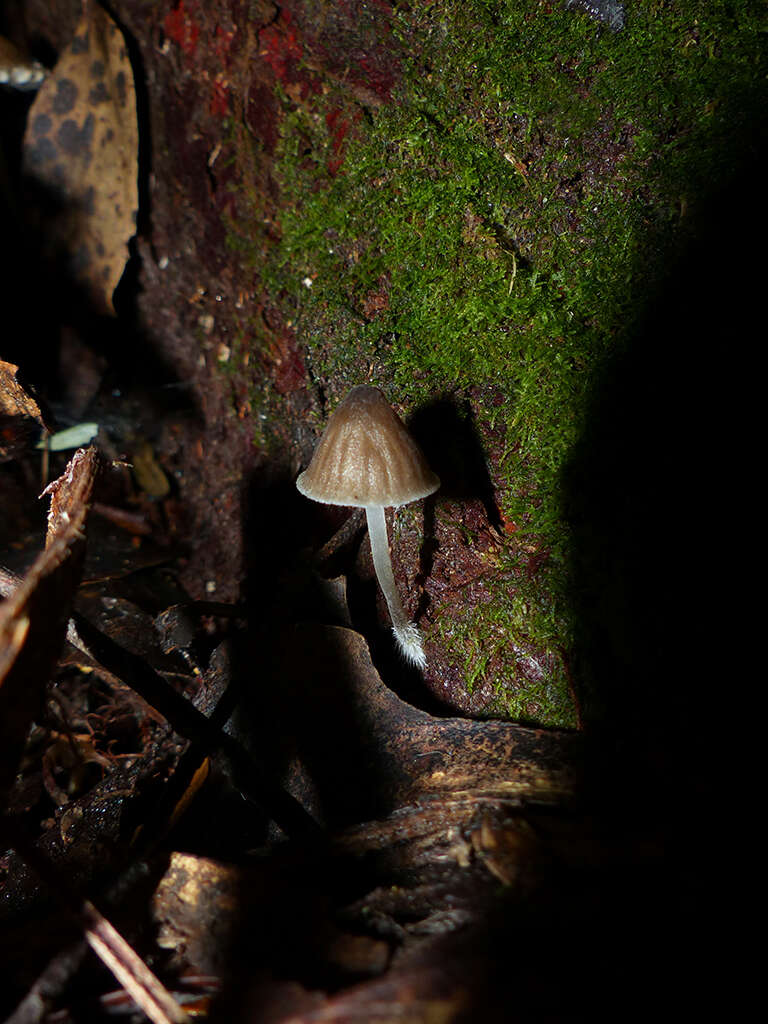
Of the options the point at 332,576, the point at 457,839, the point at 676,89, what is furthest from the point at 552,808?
the point at 676,89

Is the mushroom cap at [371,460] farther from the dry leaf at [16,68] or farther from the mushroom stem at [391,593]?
the dry leaf at [16,68]

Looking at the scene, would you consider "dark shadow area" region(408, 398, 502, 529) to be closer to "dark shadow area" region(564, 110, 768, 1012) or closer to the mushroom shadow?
the mushroom shadow

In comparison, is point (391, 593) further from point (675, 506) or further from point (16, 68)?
point (16, 68)

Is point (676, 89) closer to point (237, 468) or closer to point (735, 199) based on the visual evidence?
point (735, 199)

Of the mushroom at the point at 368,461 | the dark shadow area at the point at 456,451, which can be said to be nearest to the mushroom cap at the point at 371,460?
the mushroom at the point at 368,461

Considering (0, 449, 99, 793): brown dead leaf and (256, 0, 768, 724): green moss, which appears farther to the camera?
(256, 0, 768, 724): green moss

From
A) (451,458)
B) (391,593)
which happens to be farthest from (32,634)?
(451,458)

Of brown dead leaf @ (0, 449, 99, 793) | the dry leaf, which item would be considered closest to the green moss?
brown dead leaf @ (0, 449, 99, 793)
